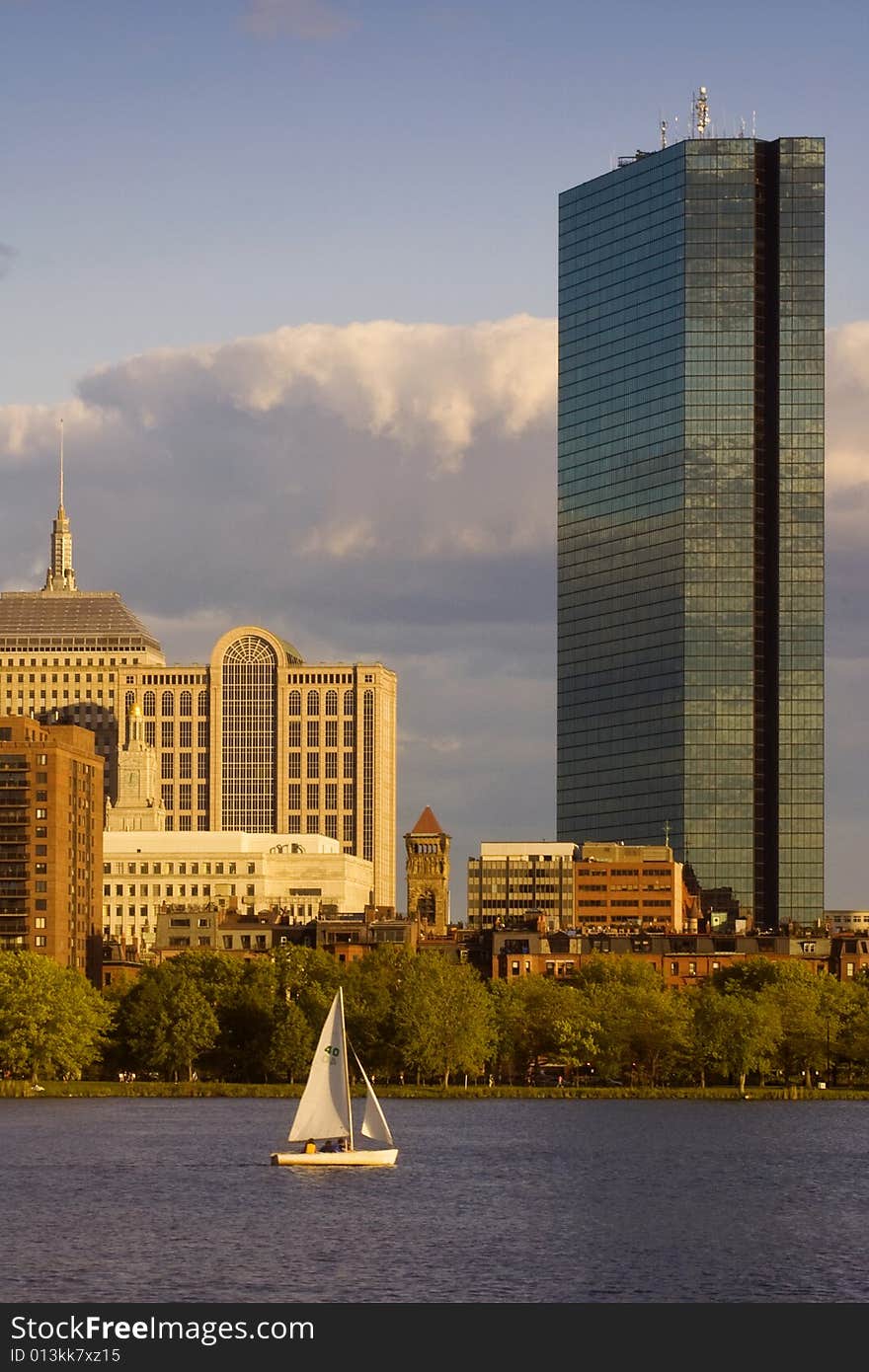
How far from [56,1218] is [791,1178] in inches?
2078

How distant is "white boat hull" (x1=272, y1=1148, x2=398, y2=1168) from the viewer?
175 metres

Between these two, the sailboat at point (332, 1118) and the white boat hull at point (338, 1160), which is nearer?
the white boat hull at point (338, 1160)

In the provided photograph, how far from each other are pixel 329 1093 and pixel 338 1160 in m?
4.70

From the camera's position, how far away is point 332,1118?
180 metres

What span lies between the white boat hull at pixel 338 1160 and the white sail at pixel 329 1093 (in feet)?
7.67

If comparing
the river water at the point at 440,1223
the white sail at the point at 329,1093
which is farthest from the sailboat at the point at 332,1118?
the river water at the point at 440,1223

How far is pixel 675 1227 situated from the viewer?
141 m

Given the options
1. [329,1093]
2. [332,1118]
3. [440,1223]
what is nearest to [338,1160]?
[332,1118]

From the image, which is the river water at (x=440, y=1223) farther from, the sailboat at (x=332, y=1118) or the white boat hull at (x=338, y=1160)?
the sailboat at (x=332, y=1118)

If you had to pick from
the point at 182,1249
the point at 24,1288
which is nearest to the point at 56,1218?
the point at 182,1249

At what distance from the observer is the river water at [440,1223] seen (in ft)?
380

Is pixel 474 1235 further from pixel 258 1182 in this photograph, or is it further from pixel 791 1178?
pixel 791 1178
